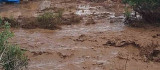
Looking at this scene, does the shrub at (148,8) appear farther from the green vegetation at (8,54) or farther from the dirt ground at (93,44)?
the green vegetation at (8,54)

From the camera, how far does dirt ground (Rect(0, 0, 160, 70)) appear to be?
6840 millimetres

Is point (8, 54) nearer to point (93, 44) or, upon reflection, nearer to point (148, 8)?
point (93, 44)

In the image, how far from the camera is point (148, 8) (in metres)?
9.06

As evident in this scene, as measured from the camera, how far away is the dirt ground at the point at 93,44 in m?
6.84

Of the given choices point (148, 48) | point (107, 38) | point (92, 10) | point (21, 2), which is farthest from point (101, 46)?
point (21, 2)

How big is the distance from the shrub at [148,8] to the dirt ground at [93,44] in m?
0.36

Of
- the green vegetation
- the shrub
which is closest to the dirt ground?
the shrub

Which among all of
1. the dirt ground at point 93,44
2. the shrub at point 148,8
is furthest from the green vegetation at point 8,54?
the shrub at point 148,8

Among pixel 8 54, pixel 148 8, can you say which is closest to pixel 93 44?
pixel 148 8

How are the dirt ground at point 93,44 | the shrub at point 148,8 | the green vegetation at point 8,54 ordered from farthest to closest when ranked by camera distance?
the shrub at point 148,8 < the dirt ground at point 93,44 < the green vegetation at point 8,54

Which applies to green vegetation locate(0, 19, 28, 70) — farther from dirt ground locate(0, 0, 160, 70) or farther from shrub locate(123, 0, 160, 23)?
shrub locate(123, 0, 160, 23)

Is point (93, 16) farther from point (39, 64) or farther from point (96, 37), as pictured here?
point (39, 64)

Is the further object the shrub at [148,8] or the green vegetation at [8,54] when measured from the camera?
the shrub at [148,8]

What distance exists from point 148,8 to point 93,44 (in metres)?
2.22
